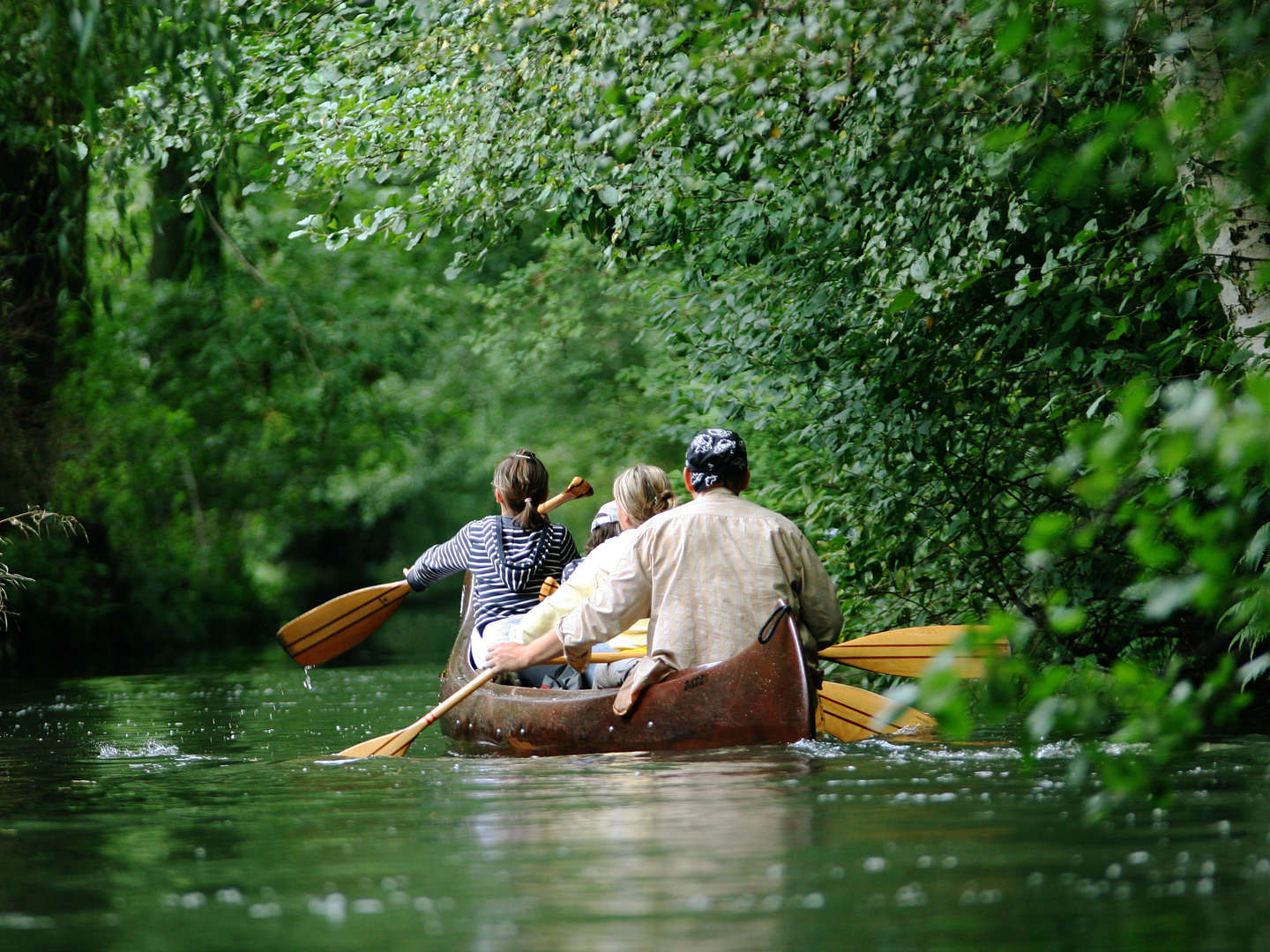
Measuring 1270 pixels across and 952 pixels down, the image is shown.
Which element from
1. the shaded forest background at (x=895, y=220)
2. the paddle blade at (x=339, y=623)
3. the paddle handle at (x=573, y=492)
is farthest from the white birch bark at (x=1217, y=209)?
the paddle blade at (x=339, y=623)

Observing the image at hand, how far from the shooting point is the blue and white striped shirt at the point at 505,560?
7.71 metres

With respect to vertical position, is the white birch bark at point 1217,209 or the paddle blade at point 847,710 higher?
the white birch bark at point 1217,209

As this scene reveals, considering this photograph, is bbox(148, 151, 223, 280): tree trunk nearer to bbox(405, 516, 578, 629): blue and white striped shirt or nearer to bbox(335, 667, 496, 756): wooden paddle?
bbox(405, 516, 578, 629): blue and white striped shirt

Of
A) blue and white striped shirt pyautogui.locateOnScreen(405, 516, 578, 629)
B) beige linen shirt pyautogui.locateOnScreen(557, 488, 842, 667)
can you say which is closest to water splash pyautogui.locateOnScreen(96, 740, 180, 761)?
blue and white striped shirt pyautogui.locateOnScreen(405, 516, 578, 629)

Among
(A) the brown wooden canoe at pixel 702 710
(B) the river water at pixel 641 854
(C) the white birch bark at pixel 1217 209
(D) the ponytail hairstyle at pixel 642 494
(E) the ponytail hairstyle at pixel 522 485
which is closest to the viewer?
(B) the river water at pixel 641 854

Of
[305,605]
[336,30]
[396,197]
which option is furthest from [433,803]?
[305,605]

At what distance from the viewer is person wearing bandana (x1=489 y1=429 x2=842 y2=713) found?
6.36 meters

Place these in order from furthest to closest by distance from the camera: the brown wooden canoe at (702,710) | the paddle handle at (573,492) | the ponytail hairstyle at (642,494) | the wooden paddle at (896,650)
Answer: the paddle handle at (573,492)
the wooden paddle at (896,650)
the ponytail hairstyle at (642,494)
the brown wooden canoe at (702,710)

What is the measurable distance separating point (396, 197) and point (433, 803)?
4108mm

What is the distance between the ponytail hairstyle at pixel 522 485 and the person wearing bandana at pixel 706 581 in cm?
106

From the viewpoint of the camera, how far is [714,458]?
6488 mm

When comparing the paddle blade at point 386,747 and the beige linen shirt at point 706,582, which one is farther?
the paddle blade at point 386,747

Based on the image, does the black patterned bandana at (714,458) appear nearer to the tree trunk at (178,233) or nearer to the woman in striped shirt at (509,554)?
the woman in striped shirt at (509,554)

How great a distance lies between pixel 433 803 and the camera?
17.4ft
